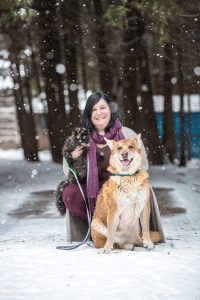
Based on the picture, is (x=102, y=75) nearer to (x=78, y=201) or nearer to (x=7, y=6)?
(x=7, y=6)

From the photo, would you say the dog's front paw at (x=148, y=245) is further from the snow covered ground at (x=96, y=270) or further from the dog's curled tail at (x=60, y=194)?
the dog's curled tail at (x=60, y=194)

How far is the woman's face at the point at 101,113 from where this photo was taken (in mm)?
7582

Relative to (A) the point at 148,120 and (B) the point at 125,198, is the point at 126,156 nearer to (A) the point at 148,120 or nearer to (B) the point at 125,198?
(B) the point at 125,198

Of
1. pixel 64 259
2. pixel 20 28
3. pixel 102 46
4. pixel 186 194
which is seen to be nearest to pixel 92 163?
pixel 64 259

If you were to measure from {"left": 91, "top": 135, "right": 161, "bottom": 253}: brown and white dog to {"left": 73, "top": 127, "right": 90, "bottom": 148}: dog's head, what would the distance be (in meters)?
0.55

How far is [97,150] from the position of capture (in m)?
7.73

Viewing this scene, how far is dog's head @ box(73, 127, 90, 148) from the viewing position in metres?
7.41

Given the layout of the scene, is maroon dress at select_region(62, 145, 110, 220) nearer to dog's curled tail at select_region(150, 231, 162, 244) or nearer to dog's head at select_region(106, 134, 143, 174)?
dog's head at select_region(106, 134, 143, 174)

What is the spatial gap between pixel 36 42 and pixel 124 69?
389cm

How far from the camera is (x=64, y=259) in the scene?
6.72m

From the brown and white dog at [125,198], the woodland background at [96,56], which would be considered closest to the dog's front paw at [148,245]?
the brown and white dog at [125,198]

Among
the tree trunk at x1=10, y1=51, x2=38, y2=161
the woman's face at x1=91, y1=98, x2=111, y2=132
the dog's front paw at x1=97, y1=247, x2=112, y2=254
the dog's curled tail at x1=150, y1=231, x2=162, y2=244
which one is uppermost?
the woman's face at x1=91, y1=98, x2=111, y2=132

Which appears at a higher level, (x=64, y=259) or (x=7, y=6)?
(x=7, y=6)

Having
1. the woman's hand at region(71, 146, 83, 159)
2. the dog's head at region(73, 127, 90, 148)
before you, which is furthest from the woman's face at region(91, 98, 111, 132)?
the woman's hand at region(71, 146, 83, 159)
